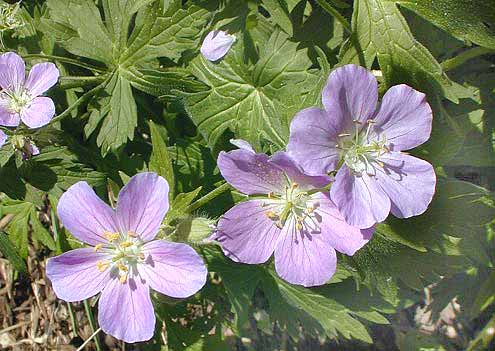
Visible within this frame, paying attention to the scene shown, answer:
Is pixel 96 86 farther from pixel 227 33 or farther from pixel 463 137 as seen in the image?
pixel 463 137

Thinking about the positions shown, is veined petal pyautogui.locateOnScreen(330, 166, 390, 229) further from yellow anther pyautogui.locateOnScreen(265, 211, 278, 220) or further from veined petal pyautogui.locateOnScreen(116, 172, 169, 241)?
veined petal pyautogui.locateOnScreen(116, 172, 169, 241)

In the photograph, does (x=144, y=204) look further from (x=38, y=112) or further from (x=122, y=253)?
(x=38, y=112)

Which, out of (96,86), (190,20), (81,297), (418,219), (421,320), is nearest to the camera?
(81,297)

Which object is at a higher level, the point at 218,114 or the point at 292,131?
the point at 292,131

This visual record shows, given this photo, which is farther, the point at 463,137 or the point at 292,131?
the point at 463,137

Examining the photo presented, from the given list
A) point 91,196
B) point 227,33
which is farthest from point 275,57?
point 91,196

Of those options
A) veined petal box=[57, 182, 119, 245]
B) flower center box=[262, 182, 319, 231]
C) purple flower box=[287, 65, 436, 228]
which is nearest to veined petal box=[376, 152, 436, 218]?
purple flower box=[287, 65, 436, 228]

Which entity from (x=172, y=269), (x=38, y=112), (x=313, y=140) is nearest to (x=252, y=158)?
(x=313, y=140)

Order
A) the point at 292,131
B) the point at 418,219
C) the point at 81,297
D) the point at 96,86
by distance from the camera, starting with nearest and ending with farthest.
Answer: the point at 292,131, the point at 81,297, the point at 418,219, the point at 96,86

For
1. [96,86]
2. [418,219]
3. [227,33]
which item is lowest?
[418,219]
